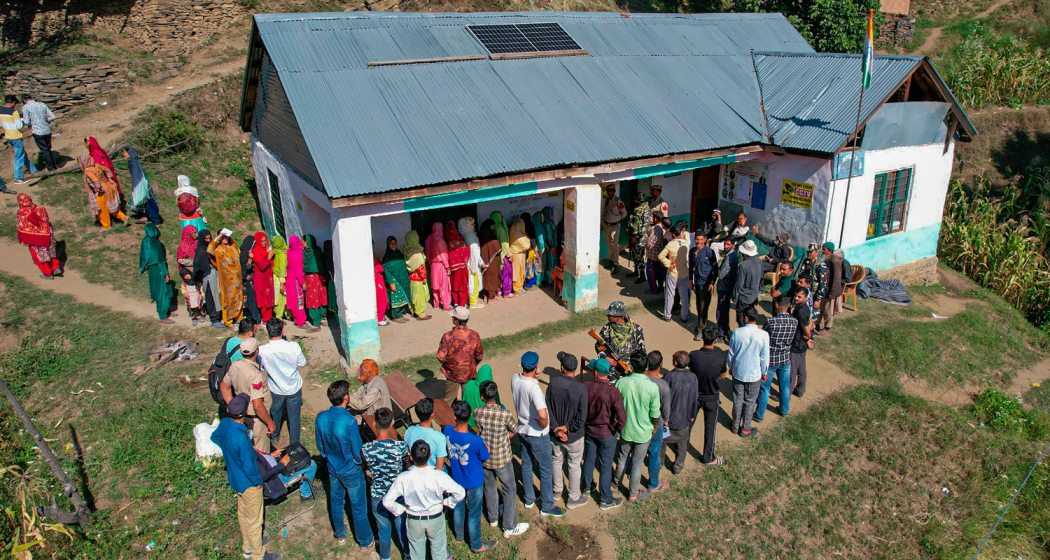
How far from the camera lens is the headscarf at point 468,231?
12039mm

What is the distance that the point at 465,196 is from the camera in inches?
409

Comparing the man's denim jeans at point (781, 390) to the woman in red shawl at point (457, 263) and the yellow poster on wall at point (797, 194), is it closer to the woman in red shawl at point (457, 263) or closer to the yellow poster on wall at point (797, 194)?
the yellow poster on wall at point (797, 194)

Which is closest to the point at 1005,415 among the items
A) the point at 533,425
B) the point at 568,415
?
the point at 568,415

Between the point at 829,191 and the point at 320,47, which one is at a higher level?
the point at 320,47

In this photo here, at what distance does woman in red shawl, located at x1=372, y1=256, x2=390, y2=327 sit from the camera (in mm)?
11453

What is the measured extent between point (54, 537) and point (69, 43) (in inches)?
671

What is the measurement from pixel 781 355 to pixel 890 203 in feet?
21.9

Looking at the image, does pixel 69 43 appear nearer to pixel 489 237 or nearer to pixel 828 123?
pixel 489 237

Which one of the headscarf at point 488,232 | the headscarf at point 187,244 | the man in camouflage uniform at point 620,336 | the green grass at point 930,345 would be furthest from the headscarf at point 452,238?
the green grass at point 930,345

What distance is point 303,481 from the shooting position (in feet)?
25.0

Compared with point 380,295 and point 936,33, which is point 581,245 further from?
point 936,33

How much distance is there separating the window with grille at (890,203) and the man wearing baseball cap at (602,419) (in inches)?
339

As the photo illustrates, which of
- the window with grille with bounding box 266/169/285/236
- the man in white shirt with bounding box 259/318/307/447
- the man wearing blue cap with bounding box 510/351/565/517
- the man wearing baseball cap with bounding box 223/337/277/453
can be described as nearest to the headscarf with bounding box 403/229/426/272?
the window with grille with bounding box 266/169/285/236

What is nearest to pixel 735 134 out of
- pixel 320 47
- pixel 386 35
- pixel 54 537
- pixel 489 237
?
pixel 489 237
